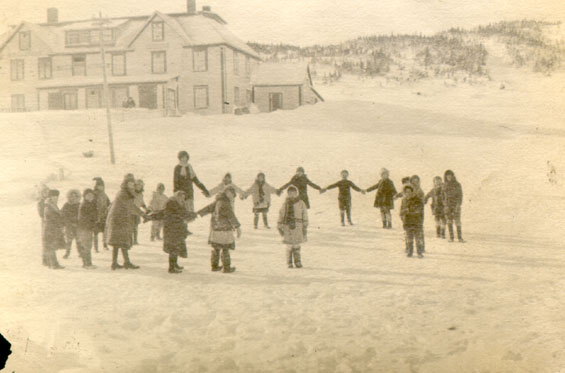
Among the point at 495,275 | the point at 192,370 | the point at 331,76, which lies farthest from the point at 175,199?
the point at 331,76

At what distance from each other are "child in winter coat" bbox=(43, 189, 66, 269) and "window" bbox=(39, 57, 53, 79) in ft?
6.67

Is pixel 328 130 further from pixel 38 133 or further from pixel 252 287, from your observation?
pixel 38 133

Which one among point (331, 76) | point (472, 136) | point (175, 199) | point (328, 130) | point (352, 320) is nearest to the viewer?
point (352, 320)

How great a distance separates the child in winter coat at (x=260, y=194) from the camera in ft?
Result: 28.0

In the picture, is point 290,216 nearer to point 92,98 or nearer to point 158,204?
point 158,204

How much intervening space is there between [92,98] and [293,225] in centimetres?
294

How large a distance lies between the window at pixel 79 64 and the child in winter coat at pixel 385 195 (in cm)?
446

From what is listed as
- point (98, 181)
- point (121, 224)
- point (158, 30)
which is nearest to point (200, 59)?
point (158, 30)

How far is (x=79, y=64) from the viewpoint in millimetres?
6410

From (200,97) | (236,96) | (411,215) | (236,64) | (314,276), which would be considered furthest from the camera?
(236,96)

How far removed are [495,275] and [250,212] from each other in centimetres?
523

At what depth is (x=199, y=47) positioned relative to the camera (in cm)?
886

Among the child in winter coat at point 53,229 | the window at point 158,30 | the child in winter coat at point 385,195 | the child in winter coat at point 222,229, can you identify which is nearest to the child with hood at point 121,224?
the child in winter coat at point 53,229

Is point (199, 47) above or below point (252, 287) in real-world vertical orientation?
above
